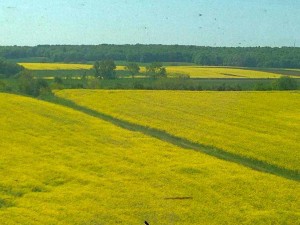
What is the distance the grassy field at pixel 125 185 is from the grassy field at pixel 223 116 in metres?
4.60

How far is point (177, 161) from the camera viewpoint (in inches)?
1225

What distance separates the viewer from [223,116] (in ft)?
167

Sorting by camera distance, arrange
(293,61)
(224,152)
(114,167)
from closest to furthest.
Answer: (114,167)
(224,152)
(293,61)

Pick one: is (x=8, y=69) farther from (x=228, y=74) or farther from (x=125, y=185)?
(x=125, y=185)

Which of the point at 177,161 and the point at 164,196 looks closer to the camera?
the point at 164,196

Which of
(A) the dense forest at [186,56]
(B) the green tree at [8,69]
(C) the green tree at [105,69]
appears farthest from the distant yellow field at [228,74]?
(B) the green tree at [8,69]

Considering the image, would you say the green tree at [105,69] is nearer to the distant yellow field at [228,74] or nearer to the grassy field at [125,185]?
the distant yellow field at [228,74]

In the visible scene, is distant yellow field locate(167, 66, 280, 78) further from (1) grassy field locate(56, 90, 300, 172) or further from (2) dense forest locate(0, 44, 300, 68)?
(1) grassy field locate(56, 90, 300, 172)

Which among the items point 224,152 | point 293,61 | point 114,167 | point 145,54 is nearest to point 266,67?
point 293,61

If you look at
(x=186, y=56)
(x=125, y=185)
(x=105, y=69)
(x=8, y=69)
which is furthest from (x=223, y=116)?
(x=186, y=56)

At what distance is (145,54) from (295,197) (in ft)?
450

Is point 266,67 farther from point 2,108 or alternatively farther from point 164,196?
point 164,196

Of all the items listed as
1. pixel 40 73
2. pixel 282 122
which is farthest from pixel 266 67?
pixel 282 122

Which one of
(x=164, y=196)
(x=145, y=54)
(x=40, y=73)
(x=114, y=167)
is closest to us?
(x=164, y=196)
